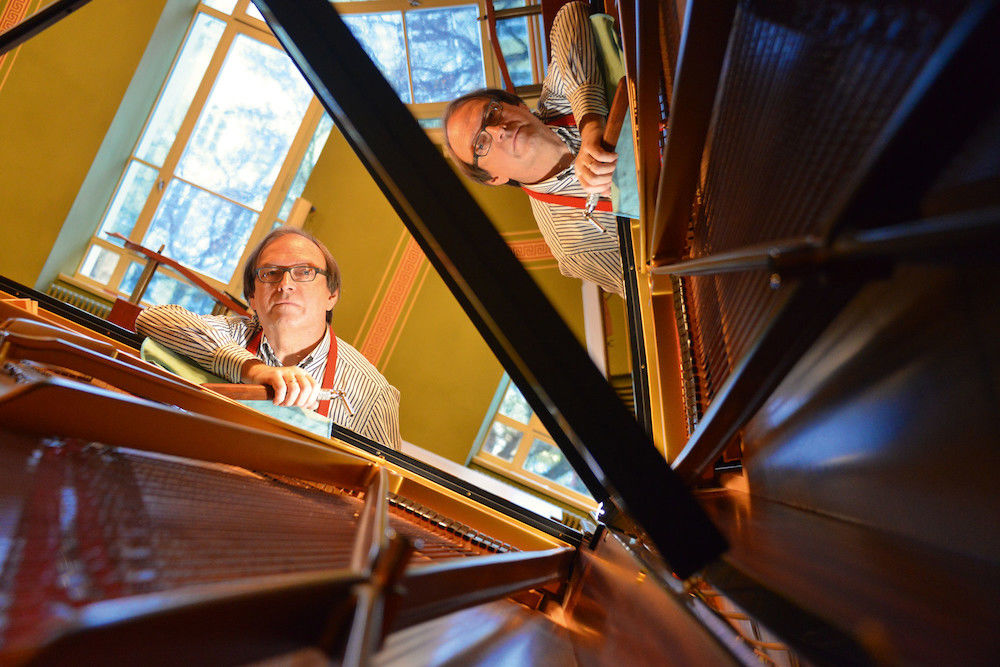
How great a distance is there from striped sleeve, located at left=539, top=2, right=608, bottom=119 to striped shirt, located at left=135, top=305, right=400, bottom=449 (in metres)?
1.92

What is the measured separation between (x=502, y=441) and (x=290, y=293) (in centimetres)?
338

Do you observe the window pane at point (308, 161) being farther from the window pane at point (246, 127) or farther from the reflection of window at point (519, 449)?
the reflection of window at point (519, 449)

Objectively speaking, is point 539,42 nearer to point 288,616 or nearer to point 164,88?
point 164,88

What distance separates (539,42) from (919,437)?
5.64m

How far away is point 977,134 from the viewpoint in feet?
2.40

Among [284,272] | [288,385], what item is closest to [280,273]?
[284,272]

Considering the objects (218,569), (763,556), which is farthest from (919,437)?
(218,569)

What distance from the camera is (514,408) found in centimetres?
661

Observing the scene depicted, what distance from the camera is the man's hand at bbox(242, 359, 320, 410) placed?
2795mm

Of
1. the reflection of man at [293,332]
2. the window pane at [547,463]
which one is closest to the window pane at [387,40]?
the reflection of man at [293,332]

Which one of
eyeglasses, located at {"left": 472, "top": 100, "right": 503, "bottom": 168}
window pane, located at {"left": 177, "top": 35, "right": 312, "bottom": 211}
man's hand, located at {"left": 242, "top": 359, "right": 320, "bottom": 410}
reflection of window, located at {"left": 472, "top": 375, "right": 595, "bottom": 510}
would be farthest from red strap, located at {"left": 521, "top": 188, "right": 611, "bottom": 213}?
window pane, located at {"left": 177, "top": 35, "right": 312, "bottom": 211}

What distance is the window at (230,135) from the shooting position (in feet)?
21.4

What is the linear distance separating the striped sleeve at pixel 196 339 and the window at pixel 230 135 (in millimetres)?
3293

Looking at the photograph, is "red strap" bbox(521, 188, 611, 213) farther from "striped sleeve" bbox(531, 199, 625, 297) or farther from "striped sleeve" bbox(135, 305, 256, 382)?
"striped sleeve" bbox(135, 305, 256, 382)
